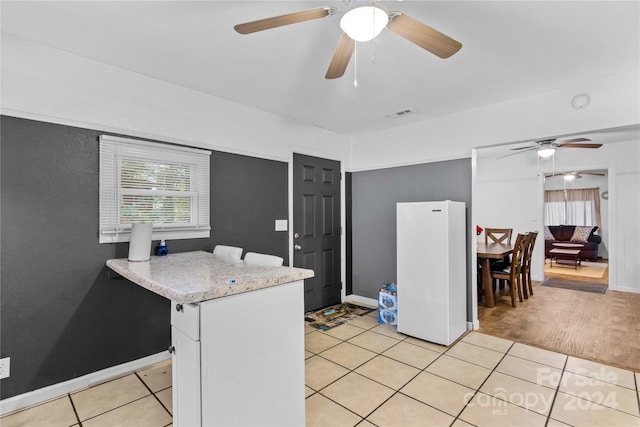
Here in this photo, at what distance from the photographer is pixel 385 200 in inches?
165

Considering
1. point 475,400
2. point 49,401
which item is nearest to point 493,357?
point 475,400

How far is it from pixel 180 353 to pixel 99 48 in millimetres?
2135

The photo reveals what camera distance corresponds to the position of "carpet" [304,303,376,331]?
11.8ft

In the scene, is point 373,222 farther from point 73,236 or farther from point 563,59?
point 73,236

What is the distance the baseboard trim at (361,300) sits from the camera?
428 centimetres

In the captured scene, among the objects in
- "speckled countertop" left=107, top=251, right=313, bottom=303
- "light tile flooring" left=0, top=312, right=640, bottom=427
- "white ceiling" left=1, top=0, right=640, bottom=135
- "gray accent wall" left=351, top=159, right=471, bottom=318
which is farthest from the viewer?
"gray accent wall" left=351, top=159, right=471, bottom=318

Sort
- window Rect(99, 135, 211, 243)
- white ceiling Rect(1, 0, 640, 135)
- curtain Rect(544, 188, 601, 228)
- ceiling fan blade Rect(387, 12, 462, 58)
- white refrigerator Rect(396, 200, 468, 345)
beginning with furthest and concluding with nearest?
1. curtain Rect(544, 188, 601, 228)
2. white refrigerator Rect(396, 200, 468, 345)
3. window Rect(99, 135, 211, 243)
4. white ceiling Rect(1, 0, 640, 135)
5. ceiling fan blade Rect(387, 12, 462, 58)

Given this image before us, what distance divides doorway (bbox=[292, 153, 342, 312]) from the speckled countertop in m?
1.73

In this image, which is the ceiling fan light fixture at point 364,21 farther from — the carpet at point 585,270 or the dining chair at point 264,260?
the carpet at point 585,270

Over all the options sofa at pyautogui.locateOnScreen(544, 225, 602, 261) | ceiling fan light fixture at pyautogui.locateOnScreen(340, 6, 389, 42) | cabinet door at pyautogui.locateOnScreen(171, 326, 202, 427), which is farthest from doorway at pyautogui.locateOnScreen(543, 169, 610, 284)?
cabinet door at pyautogui.locateOnScreen(171, 326, 202, 427)

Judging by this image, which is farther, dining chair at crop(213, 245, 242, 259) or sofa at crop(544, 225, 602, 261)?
sofa at crop(544, 225, 602, 261)

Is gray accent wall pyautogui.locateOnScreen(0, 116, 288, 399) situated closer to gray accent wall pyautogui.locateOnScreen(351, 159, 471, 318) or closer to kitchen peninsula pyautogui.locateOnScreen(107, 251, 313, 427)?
kitchen peninsula pyautogui.locateOnScreen(107, 251, 313, 427)

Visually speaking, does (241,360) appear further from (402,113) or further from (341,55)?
(402,113)

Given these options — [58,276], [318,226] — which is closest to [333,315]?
[318,226]
